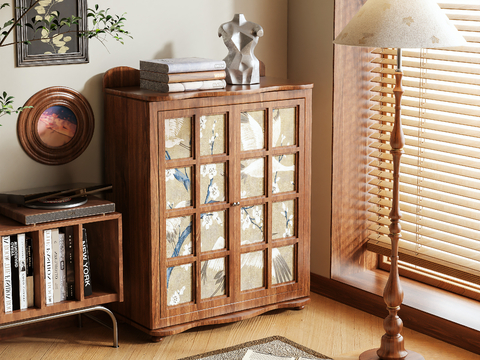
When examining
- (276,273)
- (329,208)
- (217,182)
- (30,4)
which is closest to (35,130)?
(30,4)

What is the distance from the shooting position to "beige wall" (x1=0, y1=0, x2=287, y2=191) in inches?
108

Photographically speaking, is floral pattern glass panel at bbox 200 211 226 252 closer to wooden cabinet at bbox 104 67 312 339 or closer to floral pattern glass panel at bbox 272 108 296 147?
wooden cabinet at bbox 104 67 312 339

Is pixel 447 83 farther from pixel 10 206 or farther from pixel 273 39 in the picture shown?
pixel 10 206

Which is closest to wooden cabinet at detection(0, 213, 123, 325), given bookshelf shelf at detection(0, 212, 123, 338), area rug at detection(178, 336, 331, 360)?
bookshelf shelf at detection(0, 212, 123, 338)

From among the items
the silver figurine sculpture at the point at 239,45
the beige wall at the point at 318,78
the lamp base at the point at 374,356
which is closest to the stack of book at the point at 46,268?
the silver figurine sculpture at the point at 239,45

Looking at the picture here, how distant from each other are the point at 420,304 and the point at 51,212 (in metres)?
1.69

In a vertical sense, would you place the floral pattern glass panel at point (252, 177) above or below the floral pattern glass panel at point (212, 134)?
below

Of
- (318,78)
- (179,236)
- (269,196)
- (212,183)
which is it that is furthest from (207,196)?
(318,78)

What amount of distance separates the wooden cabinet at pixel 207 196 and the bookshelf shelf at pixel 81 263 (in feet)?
0.32

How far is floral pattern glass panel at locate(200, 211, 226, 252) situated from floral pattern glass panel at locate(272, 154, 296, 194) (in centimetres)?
31

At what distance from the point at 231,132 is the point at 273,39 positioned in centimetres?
84

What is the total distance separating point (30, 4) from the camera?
2.70 metres

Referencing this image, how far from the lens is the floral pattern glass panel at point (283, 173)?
119 inches

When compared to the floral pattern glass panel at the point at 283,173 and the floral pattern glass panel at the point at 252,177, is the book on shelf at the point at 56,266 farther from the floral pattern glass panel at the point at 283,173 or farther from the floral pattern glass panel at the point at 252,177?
the floral pattern glass panel at the point at 283,173
